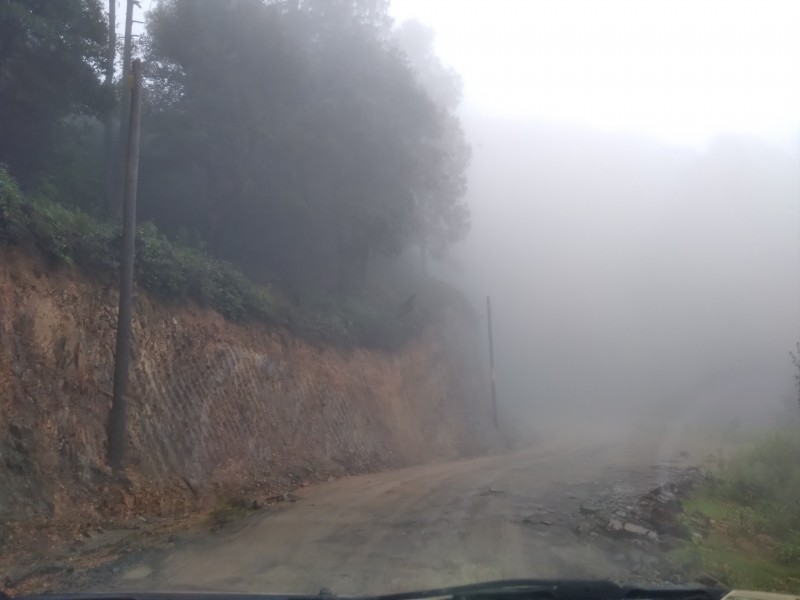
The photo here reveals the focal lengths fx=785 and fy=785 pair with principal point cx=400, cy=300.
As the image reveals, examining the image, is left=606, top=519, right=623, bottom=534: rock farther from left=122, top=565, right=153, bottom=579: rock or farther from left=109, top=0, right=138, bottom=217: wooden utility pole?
left=109, top=0, right=138, bottom=217: wooden utility pole

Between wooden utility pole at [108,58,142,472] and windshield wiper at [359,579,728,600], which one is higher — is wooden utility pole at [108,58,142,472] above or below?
above

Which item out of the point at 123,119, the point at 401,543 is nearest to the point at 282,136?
the point at 123,119

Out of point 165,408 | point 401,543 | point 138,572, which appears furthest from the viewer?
point 165,408

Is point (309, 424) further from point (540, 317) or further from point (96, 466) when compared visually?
point (540, 317)

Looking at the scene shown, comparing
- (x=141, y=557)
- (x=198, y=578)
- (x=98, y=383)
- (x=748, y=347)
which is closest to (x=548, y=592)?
(x=198, y=578)

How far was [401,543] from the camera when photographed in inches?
448

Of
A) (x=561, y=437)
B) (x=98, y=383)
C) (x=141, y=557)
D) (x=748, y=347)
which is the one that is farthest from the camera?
(x=748, y=347)

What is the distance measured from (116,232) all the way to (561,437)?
100 feet

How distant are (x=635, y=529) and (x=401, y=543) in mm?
3591

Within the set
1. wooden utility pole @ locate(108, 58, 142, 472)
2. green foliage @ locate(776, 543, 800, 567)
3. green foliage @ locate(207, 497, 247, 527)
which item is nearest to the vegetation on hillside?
wooden utility pole @ locate(108, 58, 142, 472)

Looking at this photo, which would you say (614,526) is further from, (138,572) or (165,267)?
(165,267)

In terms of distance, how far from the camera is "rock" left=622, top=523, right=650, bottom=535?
1177 cm

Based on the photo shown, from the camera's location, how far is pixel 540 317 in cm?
7106

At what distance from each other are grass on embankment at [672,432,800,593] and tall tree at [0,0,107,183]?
19505mm
